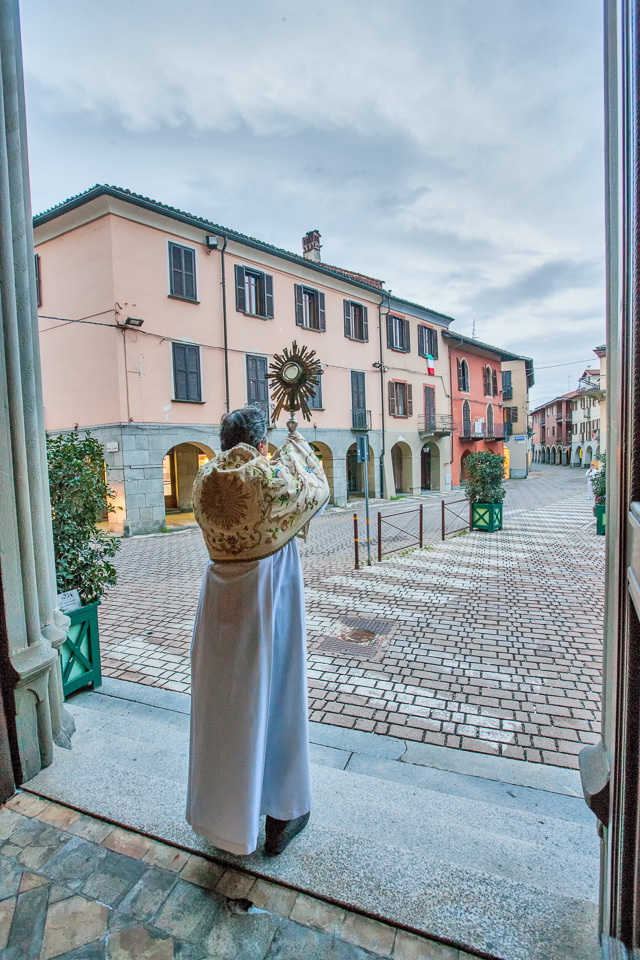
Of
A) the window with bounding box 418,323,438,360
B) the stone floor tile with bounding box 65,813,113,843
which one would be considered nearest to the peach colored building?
the window with bounding box 418,323,438,360

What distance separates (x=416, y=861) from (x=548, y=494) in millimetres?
22448

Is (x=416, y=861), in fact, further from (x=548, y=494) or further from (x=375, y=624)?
(x=548, y=494)

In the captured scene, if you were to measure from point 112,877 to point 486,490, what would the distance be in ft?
34.3

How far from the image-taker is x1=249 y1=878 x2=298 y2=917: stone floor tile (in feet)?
5.45

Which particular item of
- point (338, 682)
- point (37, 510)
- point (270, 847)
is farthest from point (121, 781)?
point (338, 682)

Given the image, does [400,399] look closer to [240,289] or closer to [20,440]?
[240,289]

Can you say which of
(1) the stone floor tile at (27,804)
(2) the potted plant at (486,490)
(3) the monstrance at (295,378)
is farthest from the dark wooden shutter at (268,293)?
(1) the stone floor tile at (27,804)

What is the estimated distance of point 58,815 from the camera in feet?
7.00

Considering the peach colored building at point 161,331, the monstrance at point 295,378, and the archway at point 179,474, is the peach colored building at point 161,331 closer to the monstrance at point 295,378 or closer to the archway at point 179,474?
the archway at point 179,474

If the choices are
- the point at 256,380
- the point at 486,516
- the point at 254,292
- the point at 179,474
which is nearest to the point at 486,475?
the point at 486,516

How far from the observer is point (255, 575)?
1.74m

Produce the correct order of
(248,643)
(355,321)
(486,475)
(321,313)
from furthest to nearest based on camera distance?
(355,321) → (321,313) → (486,475) → (248,643)

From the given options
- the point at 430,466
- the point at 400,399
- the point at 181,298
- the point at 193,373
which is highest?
the point at 181,298

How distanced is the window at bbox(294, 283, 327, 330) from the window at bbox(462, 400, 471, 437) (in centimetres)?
1134
